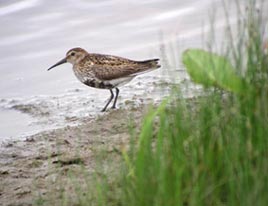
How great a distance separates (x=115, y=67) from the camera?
27.8ft

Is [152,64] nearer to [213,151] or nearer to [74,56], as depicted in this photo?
[74,56]

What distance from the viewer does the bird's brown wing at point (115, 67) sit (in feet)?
27.3

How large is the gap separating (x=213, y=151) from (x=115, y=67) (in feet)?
13.7

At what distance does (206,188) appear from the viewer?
4.29 metres

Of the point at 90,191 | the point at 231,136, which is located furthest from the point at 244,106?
the point at 90,191

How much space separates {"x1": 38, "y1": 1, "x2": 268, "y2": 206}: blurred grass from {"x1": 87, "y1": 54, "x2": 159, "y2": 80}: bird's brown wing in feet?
10.9

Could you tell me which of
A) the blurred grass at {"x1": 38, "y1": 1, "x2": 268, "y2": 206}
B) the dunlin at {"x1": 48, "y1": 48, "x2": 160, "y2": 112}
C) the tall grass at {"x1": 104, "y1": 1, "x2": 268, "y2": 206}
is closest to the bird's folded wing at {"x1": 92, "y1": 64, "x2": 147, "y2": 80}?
the dunlin at {"x1": 48, "y1": 48, "x2": 160, "y2": 112}

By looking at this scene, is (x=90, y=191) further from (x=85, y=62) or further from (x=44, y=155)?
(x=85, y=62)

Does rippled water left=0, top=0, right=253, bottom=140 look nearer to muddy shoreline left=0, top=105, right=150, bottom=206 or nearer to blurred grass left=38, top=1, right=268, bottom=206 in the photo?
muddy shoreline left=0, top=105, right=150, bottom=206

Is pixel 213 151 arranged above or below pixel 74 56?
below

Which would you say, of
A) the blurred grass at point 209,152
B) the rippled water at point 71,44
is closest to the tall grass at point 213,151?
the blurred grass at point 209,152

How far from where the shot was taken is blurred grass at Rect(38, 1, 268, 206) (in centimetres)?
406

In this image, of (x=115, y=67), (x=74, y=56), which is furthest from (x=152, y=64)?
(x=74, y=56)

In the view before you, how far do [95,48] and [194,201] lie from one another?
6.21 metres
